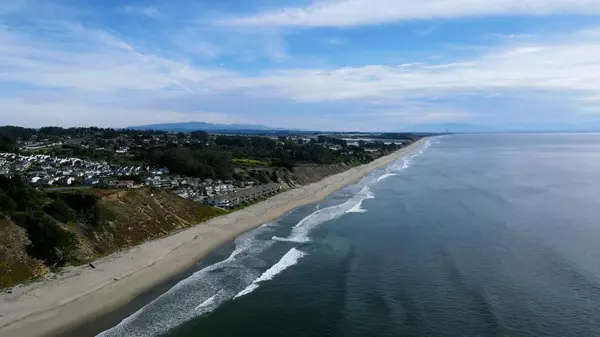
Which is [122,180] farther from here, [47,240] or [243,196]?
[47,240]

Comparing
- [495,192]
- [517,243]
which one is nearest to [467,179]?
[495,192]

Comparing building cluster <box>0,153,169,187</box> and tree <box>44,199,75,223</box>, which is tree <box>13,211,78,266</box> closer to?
tree <box>44,199,75,223</box>

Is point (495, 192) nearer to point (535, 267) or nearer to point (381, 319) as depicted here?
point (535, 267)

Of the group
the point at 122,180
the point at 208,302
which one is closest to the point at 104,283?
the point at 208,302

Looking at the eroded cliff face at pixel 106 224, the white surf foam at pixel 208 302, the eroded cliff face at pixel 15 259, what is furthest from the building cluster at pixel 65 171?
the white surf foam at pixel 208 302

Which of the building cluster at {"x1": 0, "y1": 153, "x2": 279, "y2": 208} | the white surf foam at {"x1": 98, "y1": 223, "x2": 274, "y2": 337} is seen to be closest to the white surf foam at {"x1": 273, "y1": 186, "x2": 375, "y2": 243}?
the white surf foam at {"x1": 98, "y1": 223, "x2": 274, "y2": 337}
